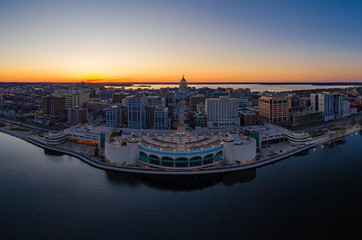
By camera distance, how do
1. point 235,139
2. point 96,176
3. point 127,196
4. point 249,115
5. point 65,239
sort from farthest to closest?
1. point 249,115
2. point 235,139
3. point 96,176
4. point 127,196
5. point 65,239

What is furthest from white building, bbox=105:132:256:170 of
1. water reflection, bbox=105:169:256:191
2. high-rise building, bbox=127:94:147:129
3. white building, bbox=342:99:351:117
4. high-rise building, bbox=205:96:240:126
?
white building, bbox=342:99:351:117

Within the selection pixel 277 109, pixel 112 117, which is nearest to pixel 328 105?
pixel 277 109

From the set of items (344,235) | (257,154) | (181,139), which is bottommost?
(344,235)

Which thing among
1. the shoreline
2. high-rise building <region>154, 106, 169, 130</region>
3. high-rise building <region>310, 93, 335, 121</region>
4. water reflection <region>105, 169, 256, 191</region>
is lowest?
water reflection <region>105, 169, 256, 191</region>

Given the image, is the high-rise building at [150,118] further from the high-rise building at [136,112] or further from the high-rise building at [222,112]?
the high-rise building at [222,112]

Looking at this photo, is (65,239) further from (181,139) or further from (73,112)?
(73,112)

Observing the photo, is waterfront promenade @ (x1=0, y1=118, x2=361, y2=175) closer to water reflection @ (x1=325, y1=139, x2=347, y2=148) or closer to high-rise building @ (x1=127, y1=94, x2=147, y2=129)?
water reflection @ (x1=325, y1=139, x2=347, y2=148)

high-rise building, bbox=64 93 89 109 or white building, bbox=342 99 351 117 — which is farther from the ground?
high-rise building, bbox=64 93 89 109

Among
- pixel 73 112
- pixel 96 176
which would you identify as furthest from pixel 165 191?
pixel 73 112
